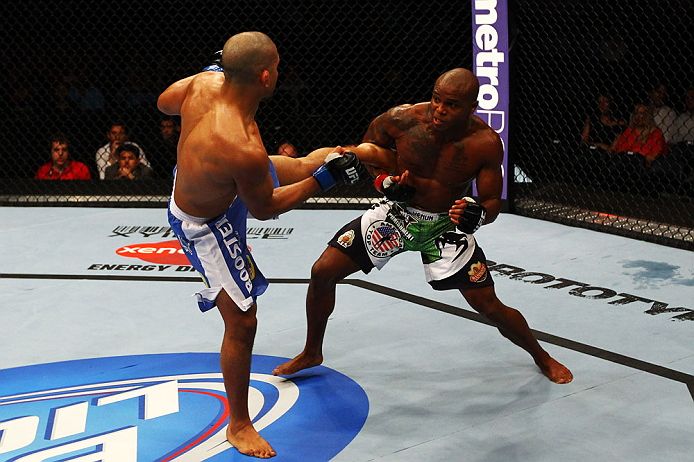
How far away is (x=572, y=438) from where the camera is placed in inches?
99.2

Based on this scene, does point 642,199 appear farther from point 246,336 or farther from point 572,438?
point 246,336

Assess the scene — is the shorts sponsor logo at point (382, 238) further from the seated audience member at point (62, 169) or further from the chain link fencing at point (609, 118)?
the seated audience member at point (62, 169)

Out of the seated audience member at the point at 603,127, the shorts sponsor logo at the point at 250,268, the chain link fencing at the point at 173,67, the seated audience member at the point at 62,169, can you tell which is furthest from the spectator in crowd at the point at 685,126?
the seated audience member at the point at 62,169

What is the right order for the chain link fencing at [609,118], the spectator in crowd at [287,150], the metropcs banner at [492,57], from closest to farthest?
1. the metropcs banner at [492,57]
2. the chain link fencing at [609,118]
3. the spectator in crowd at [287,150]

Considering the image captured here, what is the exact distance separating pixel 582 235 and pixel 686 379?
226 cm

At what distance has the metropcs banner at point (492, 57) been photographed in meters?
5.41

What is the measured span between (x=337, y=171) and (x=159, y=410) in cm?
105

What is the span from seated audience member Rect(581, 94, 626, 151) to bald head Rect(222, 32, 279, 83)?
4164 millimetres

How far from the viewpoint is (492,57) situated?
17.9 ft

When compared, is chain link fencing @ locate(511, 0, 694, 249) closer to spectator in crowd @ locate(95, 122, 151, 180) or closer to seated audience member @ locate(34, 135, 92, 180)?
spectator in crowd @ locate(95, 122, 151, 180)

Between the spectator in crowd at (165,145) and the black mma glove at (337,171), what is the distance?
14.0 ft

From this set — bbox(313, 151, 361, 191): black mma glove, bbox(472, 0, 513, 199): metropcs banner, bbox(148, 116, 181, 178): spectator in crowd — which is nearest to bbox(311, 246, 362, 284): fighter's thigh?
bbox(313, 151, 361, 191): black mma glove

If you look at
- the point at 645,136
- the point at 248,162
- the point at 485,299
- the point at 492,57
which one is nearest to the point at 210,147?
the point at 248,162

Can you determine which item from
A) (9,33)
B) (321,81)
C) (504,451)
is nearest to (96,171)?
(9,33)
